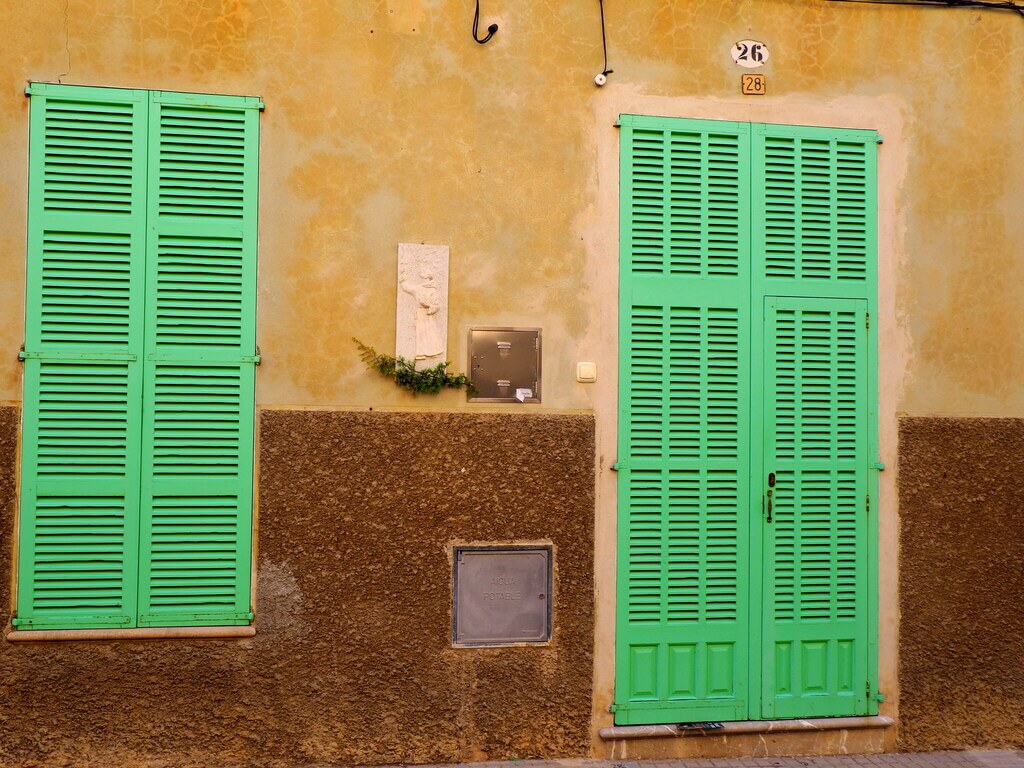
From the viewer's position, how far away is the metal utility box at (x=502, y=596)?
507cm

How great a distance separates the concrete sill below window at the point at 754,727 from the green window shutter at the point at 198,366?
7.11 feet

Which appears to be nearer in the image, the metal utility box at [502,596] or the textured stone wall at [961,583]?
the metal utility box at [502,596]

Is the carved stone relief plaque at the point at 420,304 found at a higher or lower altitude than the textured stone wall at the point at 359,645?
higher

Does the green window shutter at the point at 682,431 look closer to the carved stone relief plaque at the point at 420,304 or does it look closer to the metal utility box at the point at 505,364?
the metal utility box at the point at 505,364

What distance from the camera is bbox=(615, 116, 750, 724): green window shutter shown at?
5.23 meters

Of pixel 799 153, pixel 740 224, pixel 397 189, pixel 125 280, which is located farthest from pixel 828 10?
pixel 125 280

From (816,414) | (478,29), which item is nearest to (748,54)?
(478,29)

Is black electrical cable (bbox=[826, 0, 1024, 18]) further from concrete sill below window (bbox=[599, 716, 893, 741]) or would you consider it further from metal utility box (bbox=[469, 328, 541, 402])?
concrete sill below window (bbox=[599, 716, 893, 741])

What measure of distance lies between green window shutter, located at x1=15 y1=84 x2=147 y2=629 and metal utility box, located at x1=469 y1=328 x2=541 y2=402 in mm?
1762

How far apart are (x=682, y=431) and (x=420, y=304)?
1.64 m

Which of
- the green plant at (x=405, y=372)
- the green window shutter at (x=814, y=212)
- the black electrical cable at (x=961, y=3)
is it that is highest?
the black electrical cable at (x=961, y=3)

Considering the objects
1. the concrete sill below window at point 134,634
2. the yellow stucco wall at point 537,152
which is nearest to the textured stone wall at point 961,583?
the yellow stucco wall at point 537,152

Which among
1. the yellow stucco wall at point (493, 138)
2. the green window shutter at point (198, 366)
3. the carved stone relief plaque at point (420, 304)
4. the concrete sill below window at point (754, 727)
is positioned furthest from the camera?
the concrete sill below window at point (754, 727)

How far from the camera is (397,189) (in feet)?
16.7
